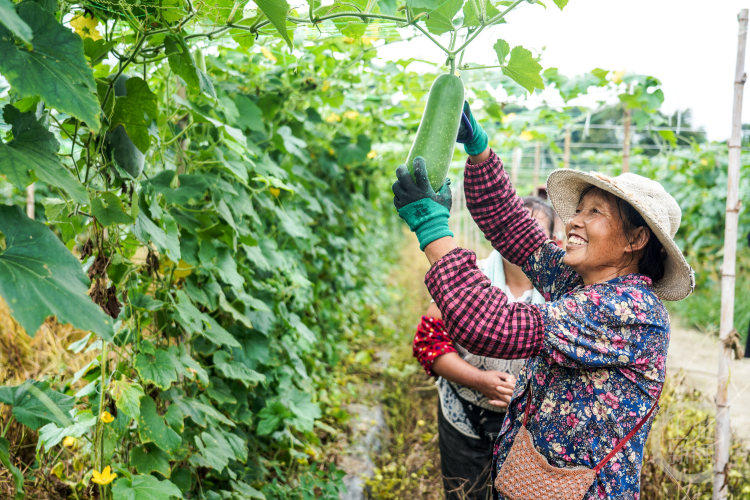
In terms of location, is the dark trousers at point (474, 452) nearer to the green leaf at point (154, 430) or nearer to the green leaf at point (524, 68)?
the green leaf at point (154, 430)

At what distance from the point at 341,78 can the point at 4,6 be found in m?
2.39

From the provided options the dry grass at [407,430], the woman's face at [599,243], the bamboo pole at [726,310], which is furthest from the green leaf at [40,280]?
the dry grass at [407,430]

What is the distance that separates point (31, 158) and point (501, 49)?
101 centimetres

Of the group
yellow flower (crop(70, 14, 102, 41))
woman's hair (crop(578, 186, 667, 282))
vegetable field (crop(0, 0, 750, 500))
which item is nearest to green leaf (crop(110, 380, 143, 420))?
vegetable field (crop(0, 0, 750, 500))

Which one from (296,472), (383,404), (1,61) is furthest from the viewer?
(383,404)

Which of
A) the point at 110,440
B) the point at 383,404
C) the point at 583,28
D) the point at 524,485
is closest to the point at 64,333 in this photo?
the point at 110,440

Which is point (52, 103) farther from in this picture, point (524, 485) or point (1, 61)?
point (524, 485)

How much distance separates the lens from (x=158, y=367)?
1.57 meters

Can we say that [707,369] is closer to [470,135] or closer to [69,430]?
[470,135]

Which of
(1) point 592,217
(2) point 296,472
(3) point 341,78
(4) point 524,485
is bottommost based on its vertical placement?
(2) point 296,472

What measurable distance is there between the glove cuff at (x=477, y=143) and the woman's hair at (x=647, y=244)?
41 centimetres

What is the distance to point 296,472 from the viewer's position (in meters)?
2.80

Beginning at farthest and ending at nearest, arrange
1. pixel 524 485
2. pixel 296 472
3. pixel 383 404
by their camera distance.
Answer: pixel 383 404
pixel 296 472
pixel 524 485

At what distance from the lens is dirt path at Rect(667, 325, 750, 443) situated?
13.1 ft
